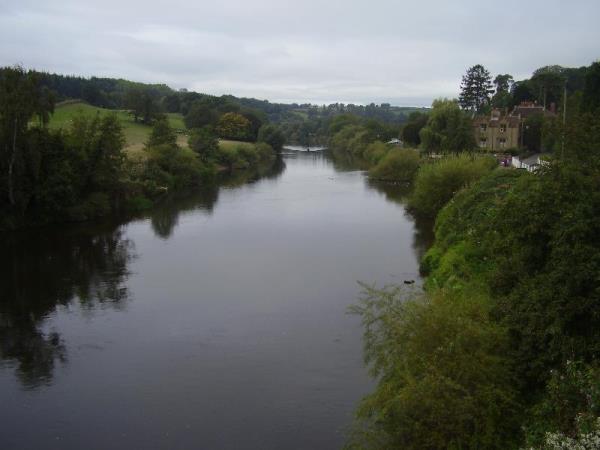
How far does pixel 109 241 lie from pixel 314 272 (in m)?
14.1

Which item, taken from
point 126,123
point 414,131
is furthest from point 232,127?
point 414,131

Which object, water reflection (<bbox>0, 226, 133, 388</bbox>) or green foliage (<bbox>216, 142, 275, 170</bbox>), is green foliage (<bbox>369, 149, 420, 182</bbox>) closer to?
green foliage (<bbox>216, 142, 275, 170</bbox>)

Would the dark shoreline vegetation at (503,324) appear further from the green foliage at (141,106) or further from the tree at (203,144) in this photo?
the green foliage at (141,106)

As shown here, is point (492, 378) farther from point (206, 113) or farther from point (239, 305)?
point (206, 113)

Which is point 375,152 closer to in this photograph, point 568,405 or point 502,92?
point 502,92

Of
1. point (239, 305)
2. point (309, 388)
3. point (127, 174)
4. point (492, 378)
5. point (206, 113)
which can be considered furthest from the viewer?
point (206, 113)

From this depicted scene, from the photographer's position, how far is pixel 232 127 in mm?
113562

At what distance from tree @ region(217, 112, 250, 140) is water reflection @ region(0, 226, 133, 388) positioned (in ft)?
250

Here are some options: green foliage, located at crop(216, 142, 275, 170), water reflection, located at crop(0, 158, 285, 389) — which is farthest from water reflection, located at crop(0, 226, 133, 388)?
green foliage, located at crop(216, 142, 275, 170)

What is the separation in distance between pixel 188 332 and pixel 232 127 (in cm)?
9562

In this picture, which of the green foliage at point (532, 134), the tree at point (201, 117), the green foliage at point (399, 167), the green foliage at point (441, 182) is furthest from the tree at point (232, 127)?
the green foliage at point (441, 182)

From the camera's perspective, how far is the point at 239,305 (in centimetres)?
2397

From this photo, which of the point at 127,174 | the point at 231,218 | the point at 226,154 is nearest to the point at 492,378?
the point at 231,218

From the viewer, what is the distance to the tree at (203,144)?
253 ft
